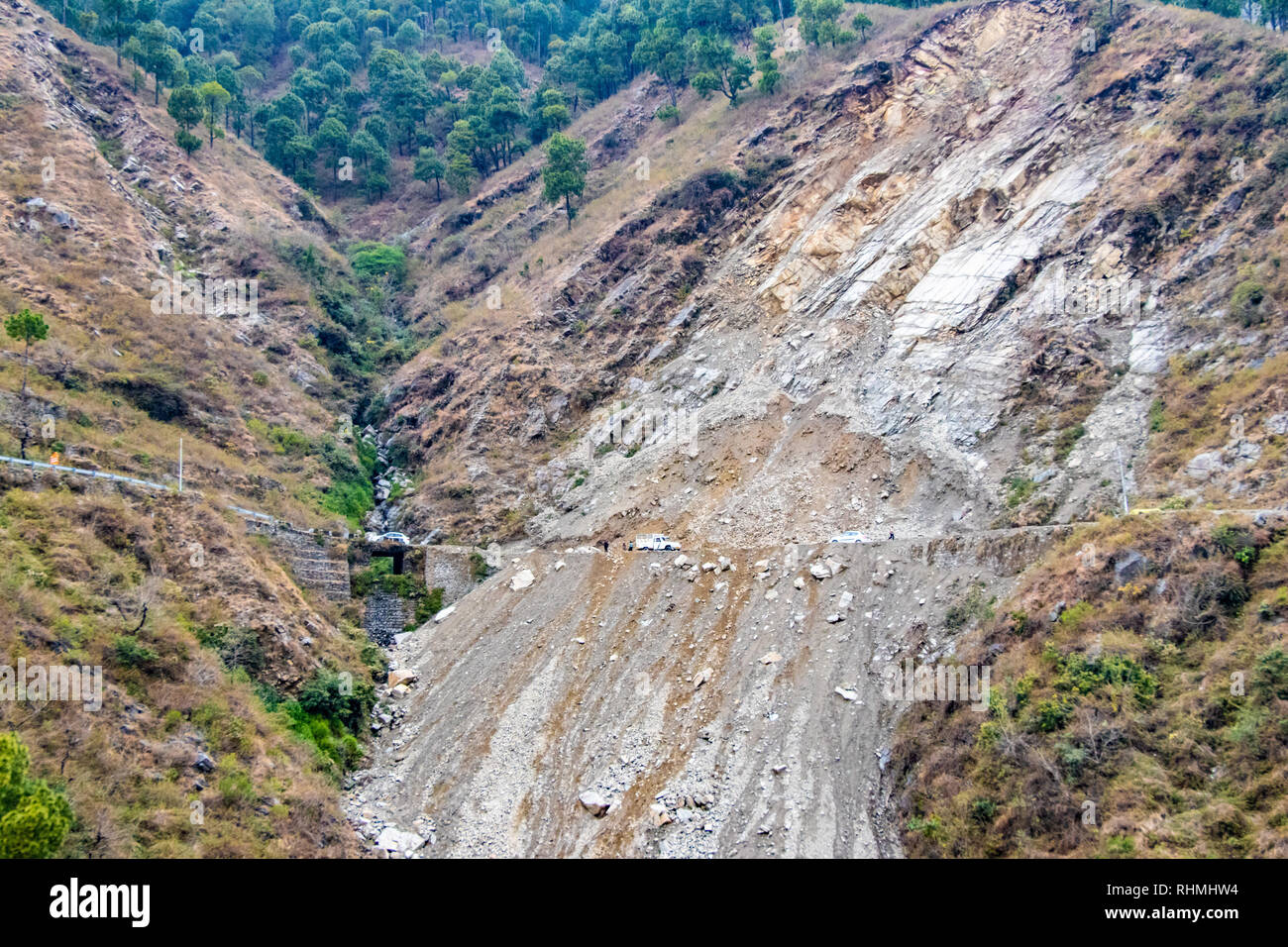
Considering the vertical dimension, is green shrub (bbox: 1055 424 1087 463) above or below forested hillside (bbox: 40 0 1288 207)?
below

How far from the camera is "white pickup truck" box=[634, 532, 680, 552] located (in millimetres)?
24719

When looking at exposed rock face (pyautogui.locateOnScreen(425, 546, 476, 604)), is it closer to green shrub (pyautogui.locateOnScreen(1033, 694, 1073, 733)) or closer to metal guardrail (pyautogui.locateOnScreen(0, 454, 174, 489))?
metal guardrail (pyautogui.locateOnScreen(0, 454, 174, 489))

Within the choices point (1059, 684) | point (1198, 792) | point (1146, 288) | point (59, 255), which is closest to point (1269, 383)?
point (1146, 288)

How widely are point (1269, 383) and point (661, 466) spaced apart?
1761cm

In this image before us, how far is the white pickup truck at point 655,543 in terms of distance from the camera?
24.7m

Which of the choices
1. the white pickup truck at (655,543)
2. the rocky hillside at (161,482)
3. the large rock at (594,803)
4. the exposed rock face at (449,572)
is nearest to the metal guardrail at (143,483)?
the rocky hillside at (161,482)

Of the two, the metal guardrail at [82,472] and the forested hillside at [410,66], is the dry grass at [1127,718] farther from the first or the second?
the forested hillside at [410,66]

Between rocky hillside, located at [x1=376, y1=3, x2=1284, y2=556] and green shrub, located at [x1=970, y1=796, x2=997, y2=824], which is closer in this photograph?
green shrub, located at [x1=970, y1=796, x2=997, y2=824]

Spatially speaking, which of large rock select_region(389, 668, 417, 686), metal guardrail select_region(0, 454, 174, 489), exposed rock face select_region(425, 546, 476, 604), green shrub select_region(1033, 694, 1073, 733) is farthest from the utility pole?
metal guardrail select_region(0, 454, 174, 489)

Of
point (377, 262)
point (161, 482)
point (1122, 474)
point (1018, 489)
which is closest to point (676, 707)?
point (1018, 489)

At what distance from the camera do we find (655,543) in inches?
977

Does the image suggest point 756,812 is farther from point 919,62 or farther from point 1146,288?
point 919,62

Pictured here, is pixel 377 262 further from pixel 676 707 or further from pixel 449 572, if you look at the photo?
pixel 676 707

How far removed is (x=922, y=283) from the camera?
30.4 meters
